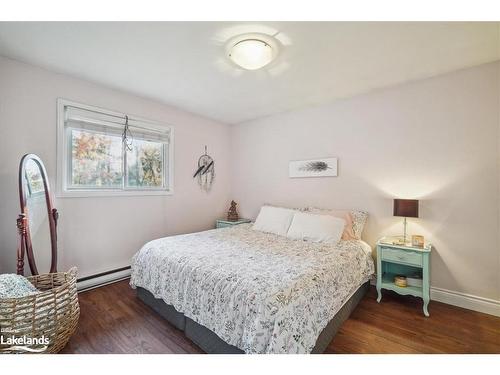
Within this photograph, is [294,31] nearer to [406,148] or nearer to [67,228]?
[406,148]

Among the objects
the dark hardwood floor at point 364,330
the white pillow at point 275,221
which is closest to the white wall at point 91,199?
the dark hardwood floor at point 364,330

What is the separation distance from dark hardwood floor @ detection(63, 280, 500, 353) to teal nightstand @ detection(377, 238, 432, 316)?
0.59ft

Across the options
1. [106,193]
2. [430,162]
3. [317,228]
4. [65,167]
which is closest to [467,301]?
[430,162]

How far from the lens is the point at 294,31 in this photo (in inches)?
65.2

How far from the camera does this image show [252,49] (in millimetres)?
1770

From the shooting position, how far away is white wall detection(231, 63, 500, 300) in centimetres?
210

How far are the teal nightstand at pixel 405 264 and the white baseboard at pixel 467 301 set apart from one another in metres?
0.27

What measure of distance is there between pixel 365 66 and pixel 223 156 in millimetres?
2609

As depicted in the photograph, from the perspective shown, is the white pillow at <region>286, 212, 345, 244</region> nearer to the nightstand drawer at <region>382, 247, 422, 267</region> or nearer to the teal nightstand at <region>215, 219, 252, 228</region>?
the nightstand drawer at <region>382, 247, 422, 267</region>

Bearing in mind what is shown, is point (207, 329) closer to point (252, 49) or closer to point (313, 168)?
point (252, 49)

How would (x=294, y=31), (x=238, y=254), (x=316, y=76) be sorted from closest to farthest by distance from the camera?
(x=294, y=31) → (x=238, y=254) → (x=316, y=76)

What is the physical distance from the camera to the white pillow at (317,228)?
239 cm

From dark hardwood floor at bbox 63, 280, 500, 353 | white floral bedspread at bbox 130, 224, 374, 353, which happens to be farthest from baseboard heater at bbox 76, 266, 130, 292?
white floral bedspread at bbox 130, 224, 374, 353
